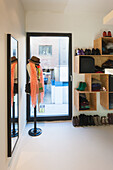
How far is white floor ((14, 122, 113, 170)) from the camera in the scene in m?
Result: 1.84

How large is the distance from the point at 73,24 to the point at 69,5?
0.45 metres

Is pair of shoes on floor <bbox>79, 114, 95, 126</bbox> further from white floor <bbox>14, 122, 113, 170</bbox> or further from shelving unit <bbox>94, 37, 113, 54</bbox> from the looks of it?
shelving unit <bbox>94, 37, 113, 54</bbox>

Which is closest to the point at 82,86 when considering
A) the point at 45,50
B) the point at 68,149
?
the point at 45,50

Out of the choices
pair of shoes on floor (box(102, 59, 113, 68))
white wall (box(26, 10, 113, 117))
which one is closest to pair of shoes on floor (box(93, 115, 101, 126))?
pair of shoes on floor (box(102, 59, 113, 68))

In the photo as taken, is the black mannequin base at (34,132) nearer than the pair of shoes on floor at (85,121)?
Yes

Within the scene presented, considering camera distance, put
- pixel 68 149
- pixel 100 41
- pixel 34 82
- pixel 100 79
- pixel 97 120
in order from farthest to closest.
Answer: pixel 100 79
pixel 97 120
pixel 100 41
pixel 34 82
pixel 68 149

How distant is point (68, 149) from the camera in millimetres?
2203

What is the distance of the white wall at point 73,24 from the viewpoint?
122 inches

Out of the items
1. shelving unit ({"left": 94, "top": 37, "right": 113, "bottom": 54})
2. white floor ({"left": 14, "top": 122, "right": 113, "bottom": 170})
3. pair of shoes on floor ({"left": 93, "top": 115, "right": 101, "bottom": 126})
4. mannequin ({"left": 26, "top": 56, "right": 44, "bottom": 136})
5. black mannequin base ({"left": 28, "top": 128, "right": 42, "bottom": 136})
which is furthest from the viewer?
pair of shoes on floor ({"left": 93, "top": 115, "right": 101, "bottom": 126})

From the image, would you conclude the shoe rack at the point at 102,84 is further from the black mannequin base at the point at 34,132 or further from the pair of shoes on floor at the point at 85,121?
the black mannequin base at the point at 34,132

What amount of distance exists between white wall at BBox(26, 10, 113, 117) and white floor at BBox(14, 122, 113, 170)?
1828 mm

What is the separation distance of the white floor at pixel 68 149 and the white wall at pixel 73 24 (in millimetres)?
1828

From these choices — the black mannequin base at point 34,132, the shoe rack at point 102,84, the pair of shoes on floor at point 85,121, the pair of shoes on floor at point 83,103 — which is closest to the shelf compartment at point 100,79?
the shoe rack at point 102,84

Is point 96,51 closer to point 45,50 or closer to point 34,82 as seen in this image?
point 45,50
